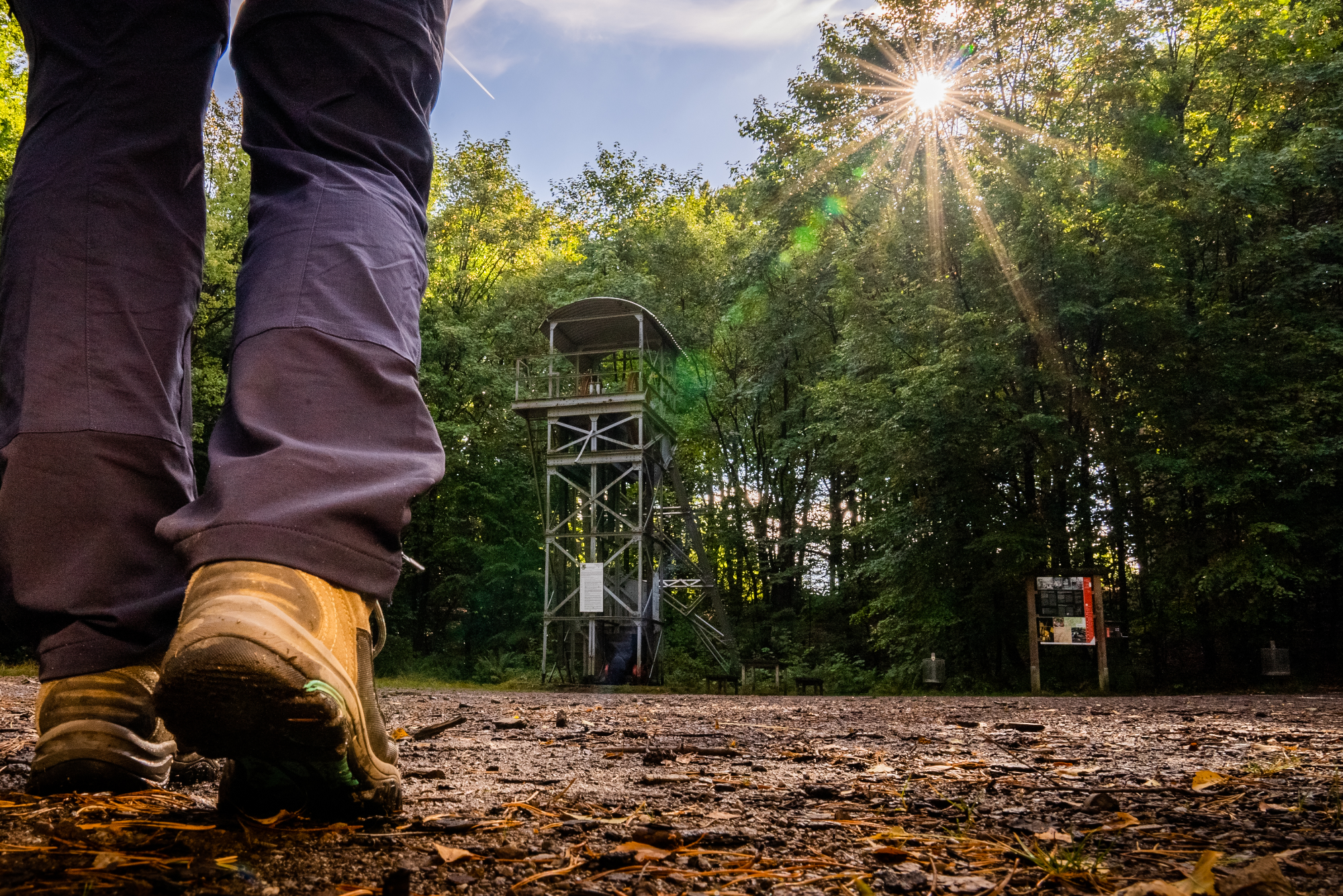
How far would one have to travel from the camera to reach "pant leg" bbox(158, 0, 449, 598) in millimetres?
1157

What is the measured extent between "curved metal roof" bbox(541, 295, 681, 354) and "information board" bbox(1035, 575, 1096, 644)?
9.36 m

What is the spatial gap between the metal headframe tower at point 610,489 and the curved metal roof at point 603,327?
24 millimetres

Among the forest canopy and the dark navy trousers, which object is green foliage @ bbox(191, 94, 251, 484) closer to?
the forest canopy

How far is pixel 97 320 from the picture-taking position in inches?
58.0

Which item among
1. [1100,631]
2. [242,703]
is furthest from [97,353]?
[1100,631]

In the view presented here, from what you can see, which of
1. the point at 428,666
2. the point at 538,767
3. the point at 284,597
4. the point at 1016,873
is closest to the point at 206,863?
the point at 284,597

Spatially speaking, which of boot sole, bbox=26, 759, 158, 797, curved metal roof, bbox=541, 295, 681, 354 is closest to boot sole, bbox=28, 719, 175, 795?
boot sole, bbox=26, 759, 158, 797

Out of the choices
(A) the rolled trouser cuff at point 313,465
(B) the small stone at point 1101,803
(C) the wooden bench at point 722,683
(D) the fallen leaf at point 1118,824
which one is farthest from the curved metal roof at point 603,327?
(A) the rolled trouser cuff at point 313,465

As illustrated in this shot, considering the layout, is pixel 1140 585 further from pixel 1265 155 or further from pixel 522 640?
pixel 522 640

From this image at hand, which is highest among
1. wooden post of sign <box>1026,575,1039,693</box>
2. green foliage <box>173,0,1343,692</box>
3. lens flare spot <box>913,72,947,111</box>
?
lens flare spot <box>913,72,947,111</box>

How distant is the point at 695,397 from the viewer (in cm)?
2748

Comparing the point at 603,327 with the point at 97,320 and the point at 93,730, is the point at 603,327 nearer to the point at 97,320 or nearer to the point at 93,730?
the point at 97,320

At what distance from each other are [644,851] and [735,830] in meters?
0.27

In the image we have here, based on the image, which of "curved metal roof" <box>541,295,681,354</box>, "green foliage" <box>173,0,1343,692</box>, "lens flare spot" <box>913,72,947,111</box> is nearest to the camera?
"green foliage" <box>173,0,1343,692</box>
